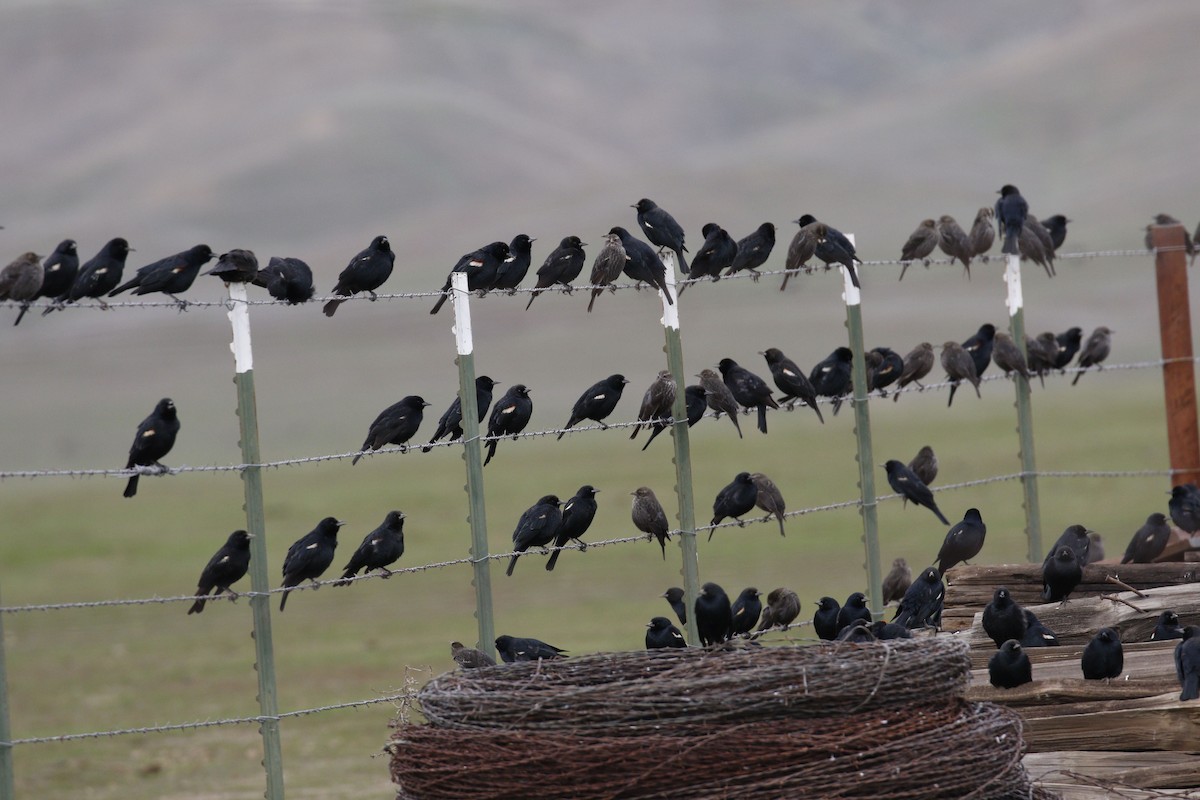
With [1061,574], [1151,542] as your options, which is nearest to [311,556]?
[1061,574]

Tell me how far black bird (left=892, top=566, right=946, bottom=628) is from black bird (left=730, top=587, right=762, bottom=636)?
93 cm

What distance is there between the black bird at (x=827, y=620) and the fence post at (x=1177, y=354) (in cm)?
387

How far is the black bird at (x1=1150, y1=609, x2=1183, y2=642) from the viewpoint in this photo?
895cm

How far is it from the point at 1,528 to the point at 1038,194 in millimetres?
89558

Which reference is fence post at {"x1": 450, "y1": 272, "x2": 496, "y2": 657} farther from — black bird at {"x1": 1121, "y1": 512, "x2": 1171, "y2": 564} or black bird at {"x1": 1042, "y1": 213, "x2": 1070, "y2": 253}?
black bird at {"x1": 1042, "y1": 213, "x2": 1070, "y2": 253}

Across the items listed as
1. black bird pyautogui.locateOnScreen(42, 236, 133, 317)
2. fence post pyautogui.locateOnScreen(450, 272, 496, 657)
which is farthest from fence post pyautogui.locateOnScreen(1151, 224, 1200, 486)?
black bird pyautogui.locateOnScreen(42, 236, 133, 317)

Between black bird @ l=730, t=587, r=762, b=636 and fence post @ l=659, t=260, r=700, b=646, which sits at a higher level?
fence post @ l=659, t=260, r=700, b=646

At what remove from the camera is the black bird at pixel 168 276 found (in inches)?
371

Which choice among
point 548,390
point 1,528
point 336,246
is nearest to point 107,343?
point 336,246

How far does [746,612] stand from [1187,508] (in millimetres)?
3642

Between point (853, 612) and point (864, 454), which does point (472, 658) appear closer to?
point (853, 612)

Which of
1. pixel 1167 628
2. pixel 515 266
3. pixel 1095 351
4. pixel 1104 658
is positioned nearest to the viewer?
pixel 1104 658

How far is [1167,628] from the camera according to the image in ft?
29.5

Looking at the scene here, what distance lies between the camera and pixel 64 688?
27.0 metres
